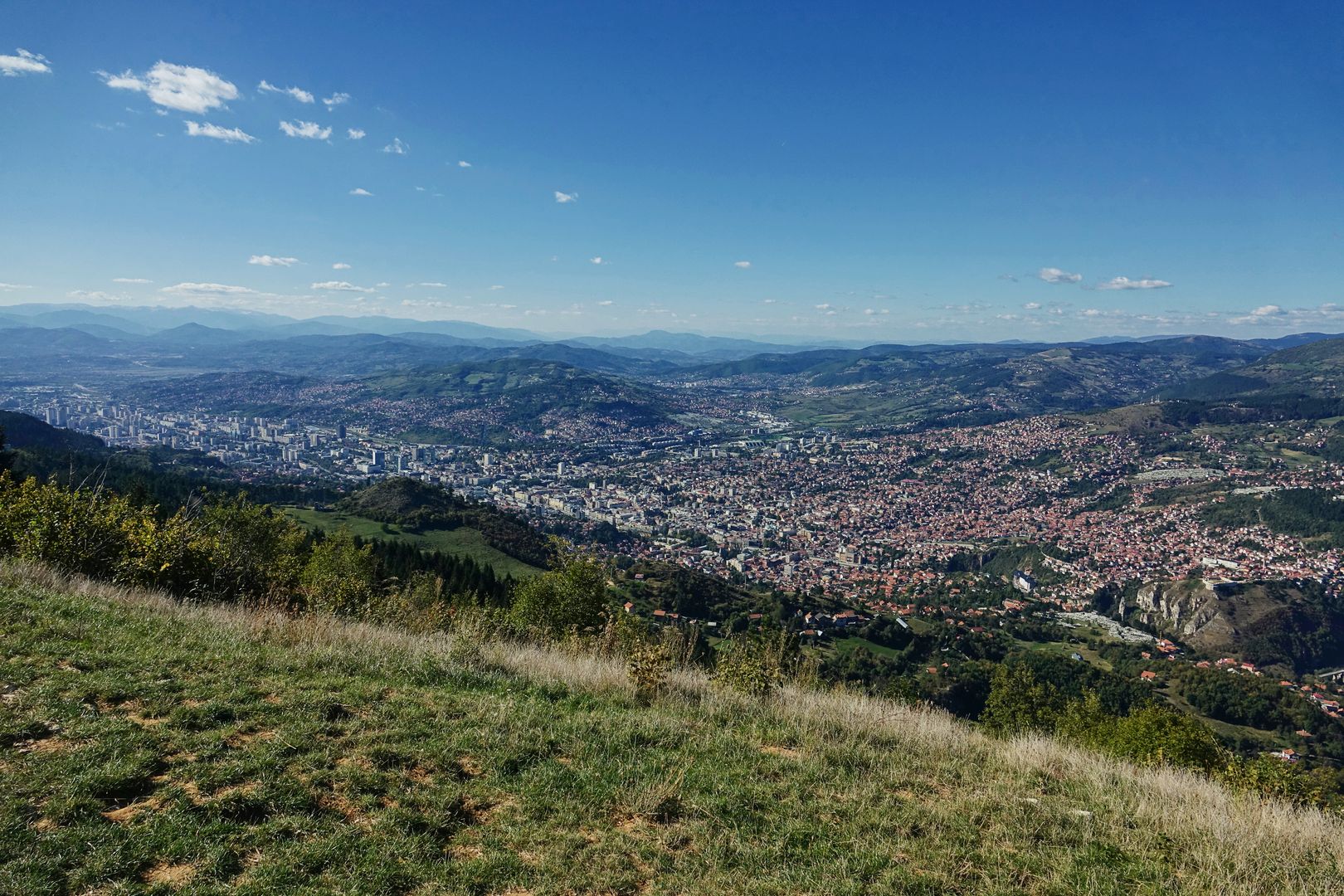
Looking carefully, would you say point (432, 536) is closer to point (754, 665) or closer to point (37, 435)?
point (754, 665)

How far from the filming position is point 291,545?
76.7 feet

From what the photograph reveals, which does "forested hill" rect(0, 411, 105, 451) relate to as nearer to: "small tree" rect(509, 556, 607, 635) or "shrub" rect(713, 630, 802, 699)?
"small tree" rect(509, 556, 607, 635)

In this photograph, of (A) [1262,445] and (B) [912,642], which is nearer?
(B) [912,642]

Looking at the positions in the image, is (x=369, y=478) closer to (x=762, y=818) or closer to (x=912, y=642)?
(x=912, y=642)

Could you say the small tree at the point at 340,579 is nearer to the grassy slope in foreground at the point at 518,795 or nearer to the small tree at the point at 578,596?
the grassy slope in foreground at the point at 518,795

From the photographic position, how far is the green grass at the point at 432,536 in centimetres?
4903

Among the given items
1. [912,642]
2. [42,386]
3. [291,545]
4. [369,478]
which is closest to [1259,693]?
[912,642]

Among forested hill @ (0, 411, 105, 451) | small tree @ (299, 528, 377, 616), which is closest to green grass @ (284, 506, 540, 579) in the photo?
small tree @ (299, 528, 377, 616)

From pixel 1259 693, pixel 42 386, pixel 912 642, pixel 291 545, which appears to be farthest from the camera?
pixel 42 386

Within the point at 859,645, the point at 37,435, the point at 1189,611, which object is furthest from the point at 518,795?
the point at 37,435

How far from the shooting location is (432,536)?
54.7 m

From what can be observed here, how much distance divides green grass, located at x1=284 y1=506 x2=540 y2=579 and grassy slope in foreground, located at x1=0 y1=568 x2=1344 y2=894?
41.7m

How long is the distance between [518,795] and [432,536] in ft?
181

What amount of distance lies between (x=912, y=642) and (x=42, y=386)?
247885 mm
